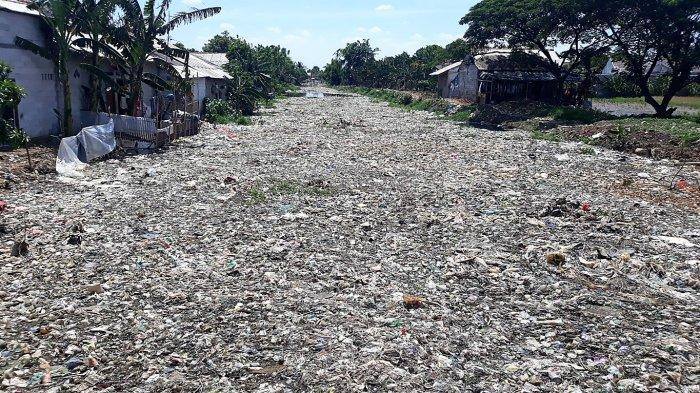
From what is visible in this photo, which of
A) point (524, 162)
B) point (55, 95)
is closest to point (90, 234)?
point (55, 95)

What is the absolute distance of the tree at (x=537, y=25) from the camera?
86.7ft

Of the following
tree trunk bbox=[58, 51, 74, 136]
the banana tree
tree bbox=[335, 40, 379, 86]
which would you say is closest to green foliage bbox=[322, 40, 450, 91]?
tree bbox=[335, 40, 379, 86]

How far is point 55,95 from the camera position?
15844 millimetres

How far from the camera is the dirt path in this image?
447cm

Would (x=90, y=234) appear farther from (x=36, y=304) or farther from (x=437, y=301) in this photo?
(x=437, y=301)

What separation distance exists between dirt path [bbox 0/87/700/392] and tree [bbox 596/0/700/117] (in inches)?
594

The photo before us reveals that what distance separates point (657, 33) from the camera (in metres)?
24.1

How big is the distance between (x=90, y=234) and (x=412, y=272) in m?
5.09

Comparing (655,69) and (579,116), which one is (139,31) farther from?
(655,69)

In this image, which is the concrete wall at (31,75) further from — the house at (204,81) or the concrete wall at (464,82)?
the concrete wall at (464,82)

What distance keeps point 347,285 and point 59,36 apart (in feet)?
41.6

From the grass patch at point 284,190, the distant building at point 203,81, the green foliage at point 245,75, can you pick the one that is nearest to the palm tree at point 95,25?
the distant building at point 203,81

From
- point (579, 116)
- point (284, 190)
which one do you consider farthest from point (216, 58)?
point (284, 190)

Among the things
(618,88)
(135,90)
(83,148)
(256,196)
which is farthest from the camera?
(618,88)
